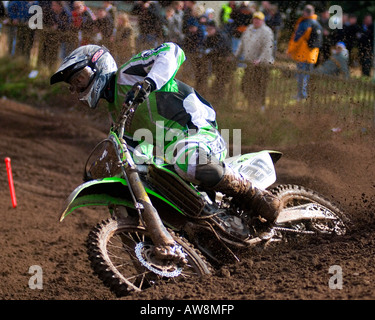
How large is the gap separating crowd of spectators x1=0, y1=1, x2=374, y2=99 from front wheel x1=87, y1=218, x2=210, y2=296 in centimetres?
440

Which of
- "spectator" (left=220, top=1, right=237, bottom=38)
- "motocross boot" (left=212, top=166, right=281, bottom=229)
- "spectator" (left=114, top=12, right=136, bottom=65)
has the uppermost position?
"spectator" (left=220, top=1, right=237, bottom=38)

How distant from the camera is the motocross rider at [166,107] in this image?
4.47 metres

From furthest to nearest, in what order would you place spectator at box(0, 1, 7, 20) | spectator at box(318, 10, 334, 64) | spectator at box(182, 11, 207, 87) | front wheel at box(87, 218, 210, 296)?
spectator at box(0, 1, 7, 20) < spectator at box(318, 10, 334, 64) < spectator at box(182, 11, 207, 87) < front wheel at box(87, 218, 210, 296)

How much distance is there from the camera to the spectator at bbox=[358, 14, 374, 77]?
9.48 m

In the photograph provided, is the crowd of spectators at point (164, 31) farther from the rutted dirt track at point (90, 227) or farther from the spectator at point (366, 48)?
the rutted dirt track at point (90, 227)

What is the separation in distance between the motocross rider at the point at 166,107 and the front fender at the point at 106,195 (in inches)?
12.3

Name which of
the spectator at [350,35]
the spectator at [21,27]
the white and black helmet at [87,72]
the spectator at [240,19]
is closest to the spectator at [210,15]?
the spectator at [240,19]

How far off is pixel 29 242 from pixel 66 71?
241 cm

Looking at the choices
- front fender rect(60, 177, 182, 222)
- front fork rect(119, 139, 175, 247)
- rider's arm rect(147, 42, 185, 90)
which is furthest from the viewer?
rider's arm rect(147, 42, 185, 90)

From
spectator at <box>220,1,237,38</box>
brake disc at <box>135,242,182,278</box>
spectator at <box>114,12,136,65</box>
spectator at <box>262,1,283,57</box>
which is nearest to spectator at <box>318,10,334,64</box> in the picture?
spectator at <box>262,1,283,57</box>

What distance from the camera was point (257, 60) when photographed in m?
9.23

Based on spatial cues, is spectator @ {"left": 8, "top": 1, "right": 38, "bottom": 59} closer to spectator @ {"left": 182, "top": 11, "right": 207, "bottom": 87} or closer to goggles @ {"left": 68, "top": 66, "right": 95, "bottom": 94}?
spectator @ {"left": 182, "top": 11, "right": 207, "bottom": 87}

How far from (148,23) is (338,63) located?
3.03 metres
